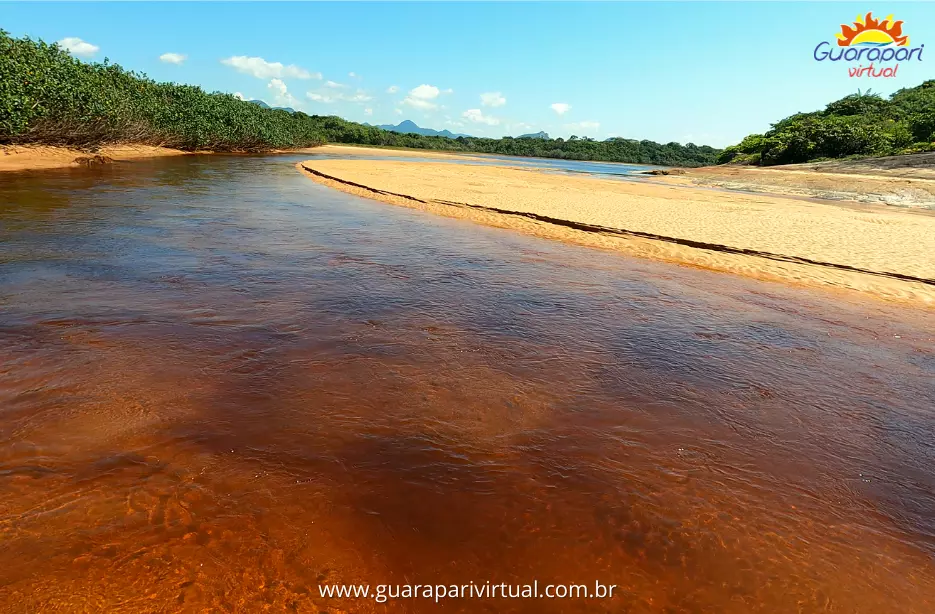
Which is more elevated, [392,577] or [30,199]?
[30,199]

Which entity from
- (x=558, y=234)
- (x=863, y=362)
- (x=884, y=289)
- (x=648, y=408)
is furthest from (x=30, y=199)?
(x=884, y=289)

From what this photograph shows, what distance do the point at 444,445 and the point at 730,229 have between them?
46.2 ft

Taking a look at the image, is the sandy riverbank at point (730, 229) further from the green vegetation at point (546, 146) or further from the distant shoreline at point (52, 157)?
the green vegetation at point (546, 146)

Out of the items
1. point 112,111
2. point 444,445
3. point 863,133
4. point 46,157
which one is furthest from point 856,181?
point 112,111

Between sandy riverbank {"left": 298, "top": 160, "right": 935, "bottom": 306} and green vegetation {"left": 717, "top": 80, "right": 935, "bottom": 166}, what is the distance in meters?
22.7

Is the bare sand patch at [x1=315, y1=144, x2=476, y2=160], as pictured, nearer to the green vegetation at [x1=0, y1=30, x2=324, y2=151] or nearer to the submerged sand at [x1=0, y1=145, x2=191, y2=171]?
the green vegetation at [x1=0, y1=30, x2=324, y2=151]

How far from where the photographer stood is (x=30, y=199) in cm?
1394

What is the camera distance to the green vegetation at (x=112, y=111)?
22.9 m

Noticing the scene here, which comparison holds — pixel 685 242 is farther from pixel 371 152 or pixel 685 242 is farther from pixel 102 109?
pixel 371 152

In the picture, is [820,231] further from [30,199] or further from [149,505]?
[30,199]

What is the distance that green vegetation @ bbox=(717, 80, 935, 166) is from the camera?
122 feet

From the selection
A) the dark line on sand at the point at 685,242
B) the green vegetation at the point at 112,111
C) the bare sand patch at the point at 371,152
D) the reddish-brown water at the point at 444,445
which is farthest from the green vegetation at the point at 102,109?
the reddish-brown water at the point at 444,445

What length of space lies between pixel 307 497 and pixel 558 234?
1174 cm

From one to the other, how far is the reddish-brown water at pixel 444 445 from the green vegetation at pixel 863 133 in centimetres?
4043
